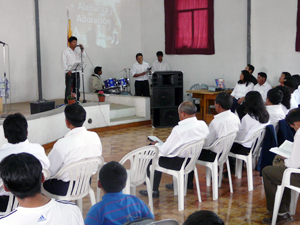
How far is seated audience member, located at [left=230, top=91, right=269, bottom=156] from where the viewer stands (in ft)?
13.9

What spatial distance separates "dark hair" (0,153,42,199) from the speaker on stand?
650cm

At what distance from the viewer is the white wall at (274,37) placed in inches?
326

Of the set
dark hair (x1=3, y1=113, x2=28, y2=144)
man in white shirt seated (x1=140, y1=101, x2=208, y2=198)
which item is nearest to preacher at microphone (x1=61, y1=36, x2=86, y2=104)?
man in white shirt seated (x1=140, y1=101, x2=208, y2=198)

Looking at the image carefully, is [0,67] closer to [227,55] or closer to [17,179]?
[227,55]

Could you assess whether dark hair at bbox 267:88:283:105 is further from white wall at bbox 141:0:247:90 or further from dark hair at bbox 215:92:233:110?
white wall at bbox 141:0:247:90

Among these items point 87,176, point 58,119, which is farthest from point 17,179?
point 58,119

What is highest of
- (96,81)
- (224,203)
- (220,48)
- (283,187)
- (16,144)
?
(220,48)

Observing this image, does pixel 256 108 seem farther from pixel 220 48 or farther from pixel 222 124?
pixel 220 48

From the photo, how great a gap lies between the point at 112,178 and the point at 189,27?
861cm

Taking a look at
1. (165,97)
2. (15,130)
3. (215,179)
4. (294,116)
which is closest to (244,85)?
(165,97)

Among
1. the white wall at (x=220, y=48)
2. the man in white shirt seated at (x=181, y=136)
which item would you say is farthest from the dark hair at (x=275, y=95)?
the white wall at (x=220, y=48)

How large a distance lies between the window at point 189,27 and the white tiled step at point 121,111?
8.23 ft

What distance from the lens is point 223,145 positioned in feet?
13.2

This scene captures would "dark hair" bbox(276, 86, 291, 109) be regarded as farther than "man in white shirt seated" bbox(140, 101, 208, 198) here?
Yes
